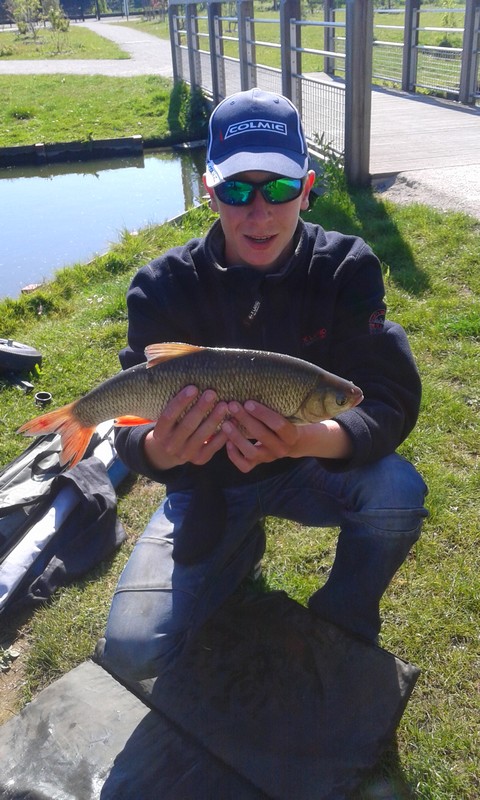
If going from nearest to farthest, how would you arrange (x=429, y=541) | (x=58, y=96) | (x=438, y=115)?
(x=429, y=541) < (x=438, y=115) < (x=58, y=96)

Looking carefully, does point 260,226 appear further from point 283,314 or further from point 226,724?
point 226,724

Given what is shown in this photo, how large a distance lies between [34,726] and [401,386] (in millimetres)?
1548

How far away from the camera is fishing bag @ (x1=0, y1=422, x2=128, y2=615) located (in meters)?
3.02

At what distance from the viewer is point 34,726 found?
2355 mm

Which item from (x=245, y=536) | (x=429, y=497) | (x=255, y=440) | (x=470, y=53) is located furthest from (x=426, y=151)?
(x=255, y=440)

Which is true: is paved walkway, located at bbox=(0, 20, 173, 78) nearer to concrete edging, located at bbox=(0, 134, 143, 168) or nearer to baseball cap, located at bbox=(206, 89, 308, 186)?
concrete edging, located at bbox=(0, 134, 143, 168)

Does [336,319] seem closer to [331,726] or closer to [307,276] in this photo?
[307,276]

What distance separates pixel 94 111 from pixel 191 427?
17006mm

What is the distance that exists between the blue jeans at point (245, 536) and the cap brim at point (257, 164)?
946 millimetres

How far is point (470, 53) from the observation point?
10.6m

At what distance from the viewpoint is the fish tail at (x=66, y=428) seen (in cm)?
218

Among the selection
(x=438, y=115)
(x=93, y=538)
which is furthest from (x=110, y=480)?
(x=438, y=115)

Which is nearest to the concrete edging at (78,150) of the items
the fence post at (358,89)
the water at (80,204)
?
the water at (80,204)

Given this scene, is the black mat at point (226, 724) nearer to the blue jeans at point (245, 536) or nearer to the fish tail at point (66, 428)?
the blue jeans at point (245, 536)
